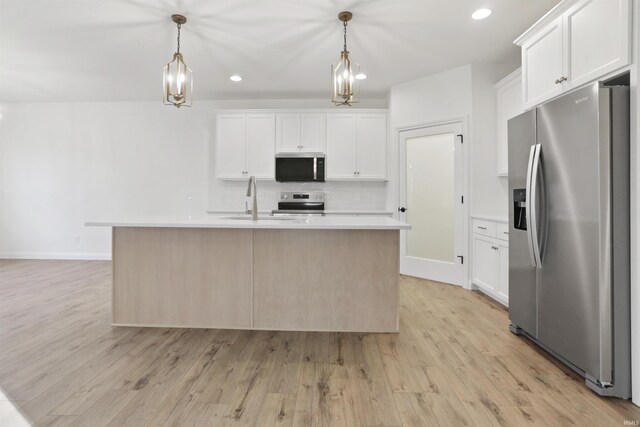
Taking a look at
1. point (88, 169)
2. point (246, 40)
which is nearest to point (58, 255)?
point (88, 169)

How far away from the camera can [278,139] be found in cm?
505

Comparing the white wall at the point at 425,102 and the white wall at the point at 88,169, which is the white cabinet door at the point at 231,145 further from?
the white wall at the point at 425,102

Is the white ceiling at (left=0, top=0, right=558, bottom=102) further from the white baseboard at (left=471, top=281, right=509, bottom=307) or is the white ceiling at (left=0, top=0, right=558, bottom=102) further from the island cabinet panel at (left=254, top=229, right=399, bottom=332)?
the white baseboard at (left=471, top=281, right=509, bottom=307)

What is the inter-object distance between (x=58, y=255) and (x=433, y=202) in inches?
245

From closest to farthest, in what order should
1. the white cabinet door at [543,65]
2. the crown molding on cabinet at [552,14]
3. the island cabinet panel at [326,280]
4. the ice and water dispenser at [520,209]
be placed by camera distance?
the crown molding on cabinet at [552,14] → the white cabinet door at [543,65] → the ice and water dispenser at [520,209] → the island cabinet panel at [326,280]

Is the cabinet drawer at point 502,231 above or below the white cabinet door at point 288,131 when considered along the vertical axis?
below

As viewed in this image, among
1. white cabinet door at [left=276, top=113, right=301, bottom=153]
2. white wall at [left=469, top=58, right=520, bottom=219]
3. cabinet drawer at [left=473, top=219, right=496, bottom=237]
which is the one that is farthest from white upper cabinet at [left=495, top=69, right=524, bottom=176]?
white cabinet door at [left=276, top=113, right=301, bottom=153]

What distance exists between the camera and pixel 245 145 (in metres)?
5.10

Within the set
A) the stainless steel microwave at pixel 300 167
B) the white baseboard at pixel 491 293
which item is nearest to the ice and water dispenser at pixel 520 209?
the white baseboard at pixel 491 293

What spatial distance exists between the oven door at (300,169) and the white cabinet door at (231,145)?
580mm

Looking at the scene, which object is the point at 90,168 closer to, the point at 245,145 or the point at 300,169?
the point at 245,145

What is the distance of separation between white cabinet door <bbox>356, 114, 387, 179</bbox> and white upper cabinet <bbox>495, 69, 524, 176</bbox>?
1.58 meters

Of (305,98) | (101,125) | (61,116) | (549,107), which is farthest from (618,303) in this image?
(61,116)

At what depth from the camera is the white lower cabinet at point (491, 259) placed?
10.5 feet
